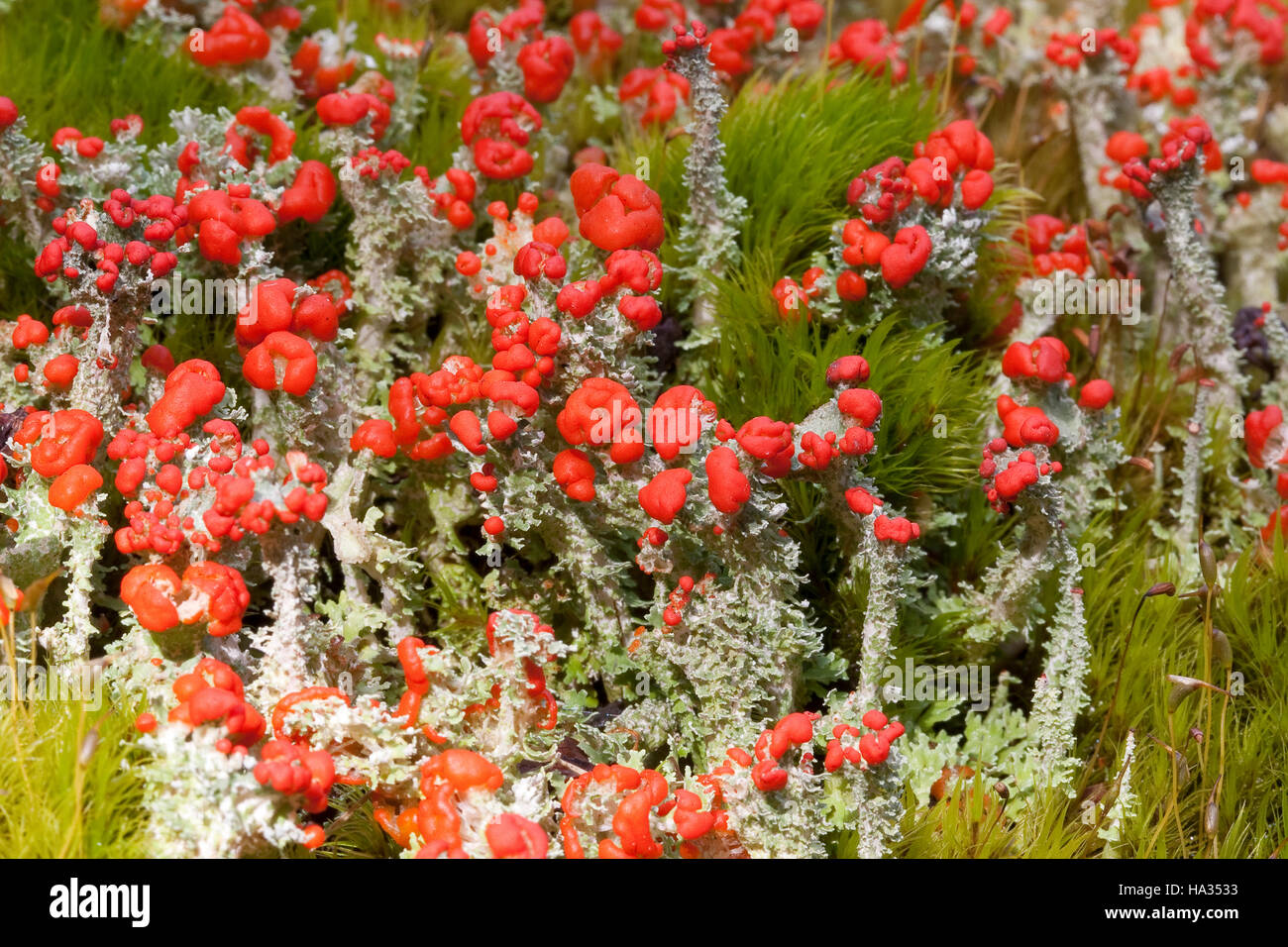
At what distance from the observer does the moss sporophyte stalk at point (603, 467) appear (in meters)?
2.05

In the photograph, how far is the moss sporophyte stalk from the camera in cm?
205

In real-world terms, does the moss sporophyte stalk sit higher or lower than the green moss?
higher

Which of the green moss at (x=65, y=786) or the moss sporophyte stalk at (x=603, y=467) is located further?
the moss sporophyte stalk at (x=603, y=467)

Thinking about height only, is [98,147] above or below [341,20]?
below

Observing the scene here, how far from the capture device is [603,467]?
7.57 feet

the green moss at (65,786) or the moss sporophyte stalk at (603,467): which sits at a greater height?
the moss sporophyte stalk at (603,467)

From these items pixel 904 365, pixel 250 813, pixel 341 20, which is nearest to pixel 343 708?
pixel 250 813

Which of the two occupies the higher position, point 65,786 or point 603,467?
point 603,467

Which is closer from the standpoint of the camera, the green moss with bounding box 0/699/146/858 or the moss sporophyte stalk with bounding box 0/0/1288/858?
the green moss with bounding box 0/699/146/858

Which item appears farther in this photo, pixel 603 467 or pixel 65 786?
pixel 603 467
